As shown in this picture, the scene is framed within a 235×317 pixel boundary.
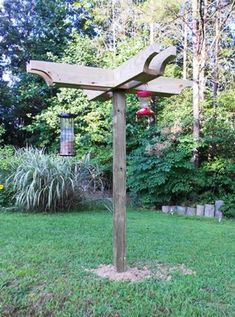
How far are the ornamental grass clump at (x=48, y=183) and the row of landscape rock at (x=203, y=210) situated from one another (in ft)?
6.38

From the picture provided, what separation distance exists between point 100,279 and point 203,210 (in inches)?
181

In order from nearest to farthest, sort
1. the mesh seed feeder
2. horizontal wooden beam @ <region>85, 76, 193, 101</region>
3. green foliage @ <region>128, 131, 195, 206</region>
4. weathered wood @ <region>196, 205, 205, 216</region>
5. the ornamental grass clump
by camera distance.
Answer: horizontal wooden beam @ <region>85, 76, 193, 101</region> → the mesh seed feeder → the ornamental grass clump → weathered wood @ <region>196, 205, 205, 216</region> → green foliage @ <region>128, 131, 195, 206</region>

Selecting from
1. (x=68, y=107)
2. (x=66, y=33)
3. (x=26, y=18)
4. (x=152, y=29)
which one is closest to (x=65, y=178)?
(x=68, y=107)

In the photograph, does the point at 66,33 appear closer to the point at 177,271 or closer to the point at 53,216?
the point at 53,216

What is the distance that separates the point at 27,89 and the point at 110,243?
28.7 feet

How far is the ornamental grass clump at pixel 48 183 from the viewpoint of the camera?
6.04 m

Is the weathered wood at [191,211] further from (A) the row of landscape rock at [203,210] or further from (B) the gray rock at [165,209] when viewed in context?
(B) the gray rock at [165,209]

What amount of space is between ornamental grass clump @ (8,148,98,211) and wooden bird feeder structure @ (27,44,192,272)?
10.5 feet

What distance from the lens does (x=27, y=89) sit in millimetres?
11523

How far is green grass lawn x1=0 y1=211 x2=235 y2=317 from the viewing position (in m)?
2.30

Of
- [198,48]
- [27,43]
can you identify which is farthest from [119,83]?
[27,43]

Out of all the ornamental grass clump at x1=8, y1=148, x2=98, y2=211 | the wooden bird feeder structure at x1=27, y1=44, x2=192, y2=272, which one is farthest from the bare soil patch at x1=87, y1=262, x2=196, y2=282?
the ornamental grass clump at x1=8, y1=148, x2=98, y2=211

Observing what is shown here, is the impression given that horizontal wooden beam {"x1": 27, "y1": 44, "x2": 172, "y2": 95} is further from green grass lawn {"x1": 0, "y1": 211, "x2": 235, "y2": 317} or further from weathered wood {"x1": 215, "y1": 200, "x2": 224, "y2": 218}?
weathered wood {"x1": 215, "y1": 200, "x2": 224, "y2": 218}

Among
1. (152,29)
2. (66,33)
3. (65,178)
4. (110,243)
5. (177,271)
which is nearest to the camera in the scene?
(177,271)
